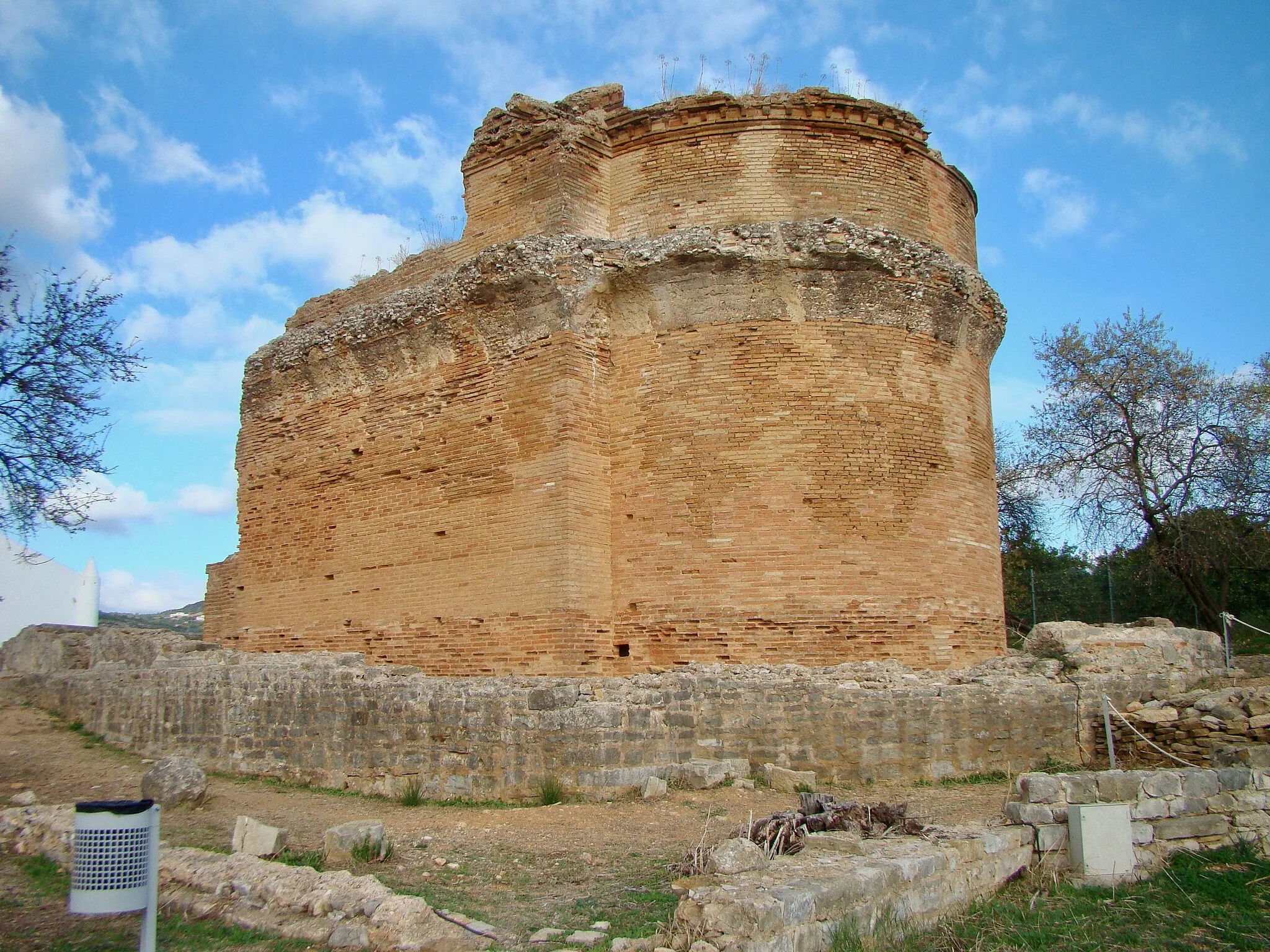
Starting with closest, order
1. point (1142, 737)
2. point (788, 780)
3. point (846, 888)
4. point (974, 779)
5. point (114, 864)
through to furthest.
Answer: point (114, 864) < point (846, 888) < point (788, 780) < point (974, 779) < point (1142, 737)

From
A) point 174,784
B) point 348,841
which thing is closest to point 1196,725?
point 348,841

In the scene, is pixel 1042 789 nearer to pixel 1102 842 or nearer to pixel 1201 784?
pixel 1102 842

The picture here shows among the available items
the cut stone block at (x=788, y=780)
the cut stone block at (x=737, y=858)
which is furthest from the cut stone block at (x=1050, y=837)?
the cut stone block at (x=788, y=780)

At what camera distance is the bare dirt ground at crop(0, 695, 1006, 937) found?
6324 mm

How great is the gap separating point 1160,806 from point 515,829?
5.21m

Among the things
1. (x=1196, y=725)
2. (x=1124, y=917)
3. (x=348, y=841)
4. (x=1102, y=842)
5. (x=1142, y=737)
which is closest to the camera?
(x=1124, y=917)

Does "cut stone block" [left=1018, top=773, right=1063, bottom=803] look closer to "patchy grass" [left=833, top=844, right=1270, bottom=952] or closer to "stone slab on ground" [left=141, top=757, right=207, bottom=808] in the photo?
"patchy grass" [left=833, top=844, right=1270, bottom=952]

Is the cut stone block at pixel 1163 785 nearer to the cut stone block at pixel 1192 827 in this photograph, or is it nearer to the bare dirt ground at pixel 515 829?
the cut stone block at pixel 1192 827

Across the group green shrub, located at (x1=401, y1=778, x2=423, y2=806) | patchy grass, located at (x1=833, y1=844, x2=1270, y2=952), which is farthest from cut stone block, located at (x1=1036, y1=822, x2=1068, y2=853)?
green shrub, located at (x1=401, y1=778, x2=423, y2=806)

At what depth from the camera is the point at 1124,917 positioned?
6168 millimetres

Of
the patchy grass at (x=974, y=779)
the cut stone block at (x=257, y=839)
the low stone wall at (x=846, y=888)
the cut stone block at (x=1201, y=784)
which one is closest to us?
the low stone wall at (x=846, y=888)

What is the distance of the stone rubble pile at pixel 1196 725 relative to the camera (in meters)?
11.4

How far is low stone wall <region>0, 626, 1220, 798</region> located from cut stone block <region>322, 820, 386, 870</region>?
2.88 metres

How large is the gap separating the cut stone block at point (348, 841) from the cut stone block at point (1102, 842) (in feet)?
16.2
